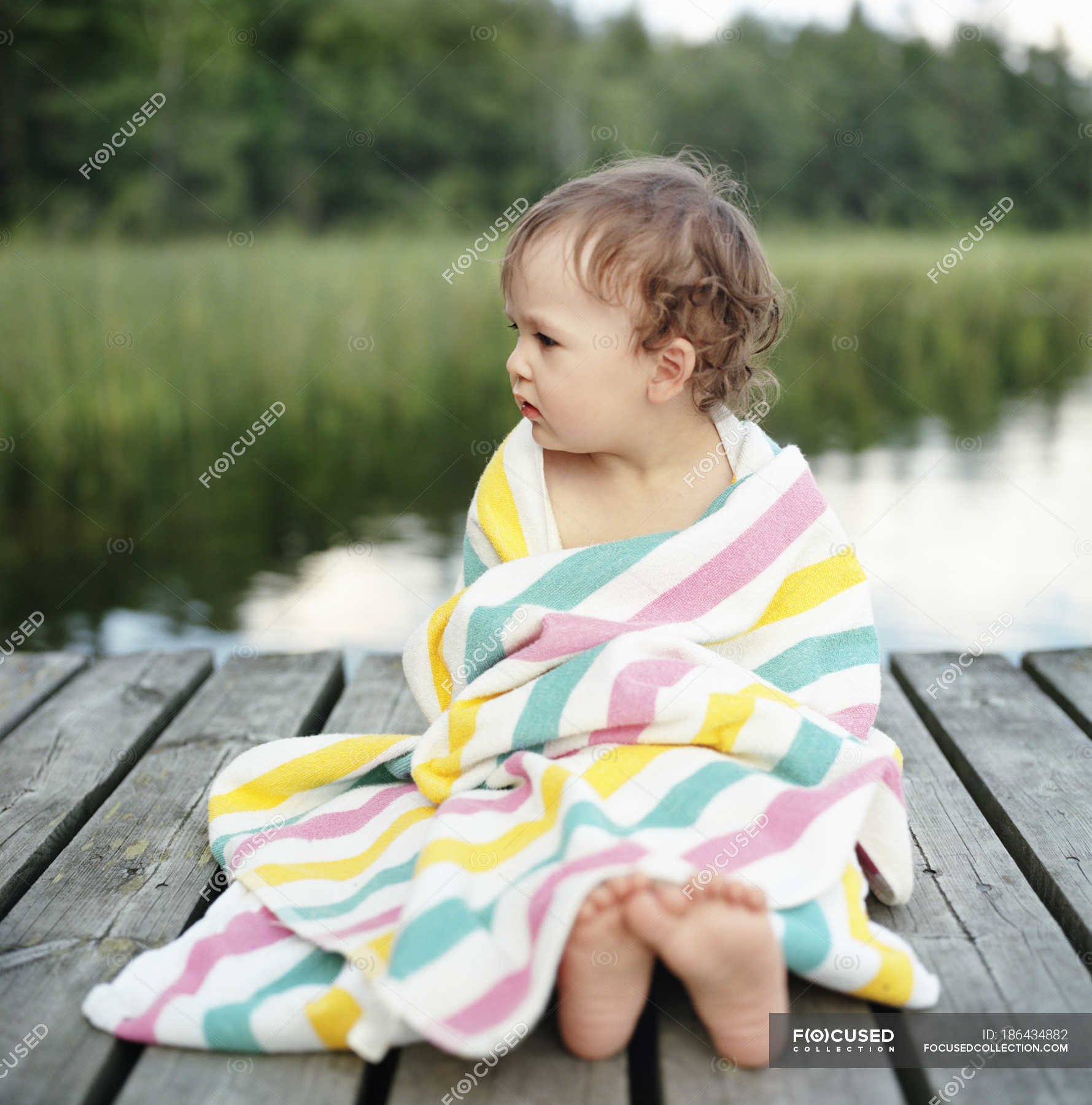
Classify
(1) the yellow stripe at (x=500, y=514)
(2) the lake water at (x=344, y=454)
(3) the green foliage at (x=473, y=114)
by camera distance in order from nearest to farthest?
(1) the yellow stripe at (x=500, y=514)
(2) the lake water at (x=344, y=454)
(3) the green foliage at (x=473, y=114)

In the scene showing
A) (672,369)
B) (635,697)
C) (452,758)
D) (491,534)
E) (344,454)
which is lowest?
(344,454)

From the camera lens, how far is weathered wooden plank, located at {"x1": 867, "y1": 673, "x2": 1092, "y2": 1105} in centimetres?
115

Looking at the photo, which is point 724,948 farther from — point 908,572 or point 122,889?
point 908,572

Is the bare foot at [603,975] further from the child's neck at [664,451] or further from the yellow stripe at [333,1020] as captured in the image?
the child's neck at [664,451]

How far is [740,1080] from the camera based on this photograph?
115cm

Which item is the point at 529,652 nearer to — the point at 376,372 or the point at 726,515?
the point at 726,515

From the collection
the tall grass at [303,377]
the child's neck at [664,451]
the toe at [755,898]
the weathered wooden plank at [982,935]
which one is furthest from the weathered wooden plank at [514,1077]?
the tall grass at [303,377]

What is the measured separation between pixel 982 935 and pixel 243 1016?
86cm

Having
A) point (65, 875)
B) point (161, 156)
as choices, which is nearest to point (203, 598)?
point (65, 875)

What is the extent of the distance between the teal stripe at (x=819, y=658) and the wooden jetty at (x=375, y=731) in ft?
0.90

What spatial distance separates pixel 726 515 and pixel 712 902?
2.17 feet

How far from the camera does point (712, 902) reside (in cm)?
113

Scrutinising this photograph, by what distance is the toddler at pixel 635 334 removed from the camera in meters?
1.57

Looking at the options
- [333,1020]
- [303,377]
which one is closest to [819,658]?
[333,1020]
